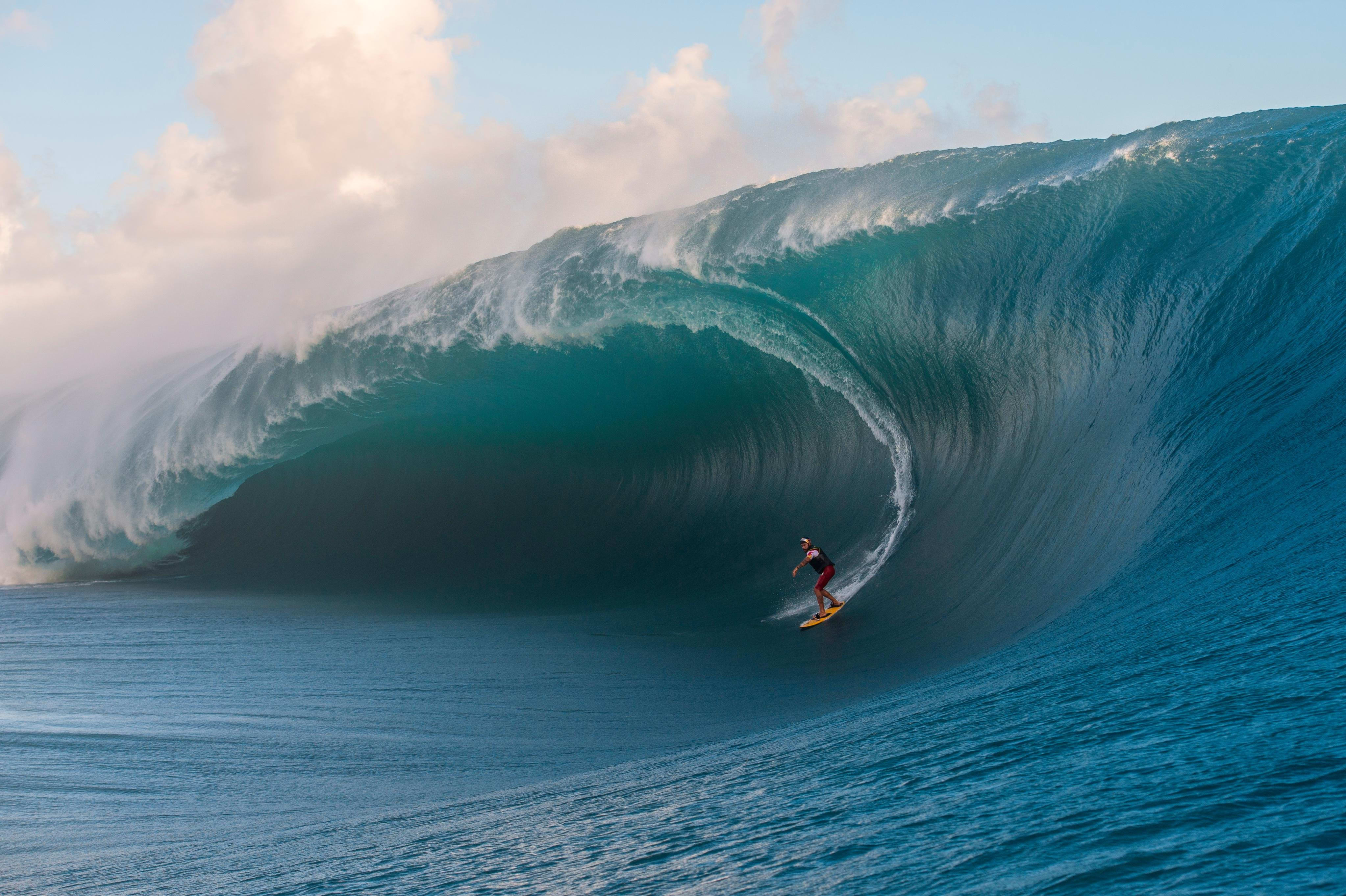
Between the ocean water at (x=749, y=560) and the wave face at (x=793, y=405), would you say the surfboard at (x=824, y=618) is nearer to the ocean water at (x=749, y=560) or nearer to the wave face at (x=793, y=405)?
the ocean water at (x=749, y=560)

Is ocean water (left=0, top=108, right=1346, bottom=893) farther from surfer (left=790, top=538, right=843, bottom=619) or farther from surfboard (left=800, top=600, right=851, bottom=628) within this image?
surfer (left=790, top=538, right=843, bottom=619)

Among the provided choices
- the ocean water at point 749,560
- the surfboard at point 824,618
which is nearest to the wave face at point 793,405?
the ocean water at point 749,560

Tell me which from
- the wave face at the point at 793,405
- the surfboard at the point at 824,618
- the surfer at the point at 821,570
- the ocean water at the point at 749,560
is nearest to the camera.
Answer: the ocean water at the point at 749,560

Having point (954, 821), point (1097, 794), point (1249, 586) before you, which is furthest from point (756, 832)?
point (1249, 586)

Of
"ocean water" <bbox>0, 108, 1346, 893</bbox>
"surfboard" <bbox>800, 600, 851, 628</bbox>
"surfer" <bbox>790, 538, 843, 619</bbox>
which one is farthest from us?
"surfer" <bbox>790, 538, 843, 619</bbox>

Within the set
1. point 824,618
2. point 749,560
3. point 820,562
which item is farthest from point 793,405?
point 824,618

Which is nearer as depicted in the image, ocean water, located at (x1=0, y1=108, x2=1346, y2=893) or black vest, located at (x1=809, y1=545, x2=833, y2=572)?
ocean water, located at (x1=0, y1=108, x2=1346, y2=893)

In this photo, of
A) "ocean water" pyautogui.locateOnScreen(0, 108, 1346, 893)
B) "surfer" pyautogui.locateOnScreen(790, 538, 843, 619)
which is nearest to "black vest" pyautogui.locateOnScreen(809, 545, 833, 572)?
"surfer" pyautogui.locateOnScreen(790, 538, 843, 619)
